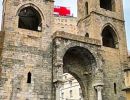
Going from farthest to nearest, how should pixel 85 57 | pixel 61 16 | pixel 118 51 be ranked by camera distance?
pixel 61 16 < pixel 118 51 < pixel 85 57

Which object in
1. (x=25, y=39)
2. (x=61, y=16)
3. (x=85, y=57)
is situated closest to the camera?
(x=25, y=39)

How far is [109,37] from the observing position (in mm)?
25781

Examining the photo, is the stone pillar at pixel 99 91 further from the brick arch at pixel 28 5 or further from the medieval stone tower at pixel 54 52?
the brick arch at pixel 28 5

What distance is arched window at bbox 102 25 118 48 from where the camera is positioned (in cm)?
2526

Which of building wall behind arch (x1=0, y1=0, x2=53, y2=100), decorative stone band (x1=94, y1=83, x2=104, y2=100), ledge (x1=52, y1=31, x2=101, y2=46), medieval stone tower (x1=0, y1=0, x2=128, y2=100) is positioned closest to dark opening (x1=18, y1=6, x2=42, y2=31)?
medieval stone tower (x1=0, y1=0, x2=128, y2=100)

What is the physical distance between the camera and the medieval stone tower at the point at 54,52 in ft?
63.9

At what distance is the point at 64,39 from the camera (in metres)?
21.4

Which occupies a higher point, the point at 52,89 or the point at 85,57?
the point at 85,57

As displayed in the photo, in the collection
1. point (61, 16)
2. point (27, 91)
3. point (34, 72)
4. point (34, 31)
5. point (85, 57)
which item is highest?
point (61, 16)

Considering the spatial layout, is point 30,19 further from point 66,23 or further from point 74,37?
point 66,23

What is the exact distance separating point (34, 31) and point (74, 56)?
Result: 401 centimetres

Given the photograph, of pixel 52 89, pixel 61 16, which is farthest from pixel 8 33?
pixel 61 16

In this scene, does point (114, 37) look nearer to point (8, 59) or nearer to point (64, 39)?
point (64, 39)

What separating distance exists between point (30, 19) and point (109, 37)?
7.23 meters
